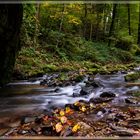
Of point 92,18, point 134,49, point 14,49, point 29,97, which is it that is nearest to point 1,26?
point 14,49

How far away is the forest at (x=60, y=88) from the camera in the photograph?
5.83m

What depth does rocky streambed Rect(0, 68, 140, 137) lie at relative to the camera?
222 inches

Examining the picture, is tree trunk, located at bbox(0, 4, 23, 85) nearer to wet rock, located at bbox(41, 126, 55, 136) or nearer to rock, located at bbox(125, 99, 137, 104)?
rock, located at bbox(125, 99, 137, 104)

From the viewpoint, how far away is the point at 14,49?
11305mm

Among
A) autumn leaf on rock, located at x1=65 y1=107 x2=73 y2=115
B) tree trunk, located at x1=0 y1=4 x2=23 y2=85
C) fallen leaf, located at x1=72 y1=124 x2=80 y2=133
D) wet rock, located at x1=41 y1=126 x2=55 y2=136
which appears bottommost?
autumn leaf on rock, located at x1=65 y1=107 x2=73 y2=115

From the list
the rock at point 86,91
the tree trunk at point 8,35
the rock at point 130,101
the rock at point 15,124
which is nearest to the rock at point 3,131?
the rock at point 15,124

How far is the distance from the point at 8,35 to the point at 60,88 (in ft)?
8.47

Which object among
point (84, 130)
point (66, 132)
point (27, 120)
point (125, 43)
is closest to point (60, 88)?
point (27, 120)

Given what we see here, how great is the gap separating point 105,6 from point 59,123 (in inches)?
918

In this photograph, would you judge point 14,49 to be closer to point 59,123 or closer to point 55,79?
point 55,79

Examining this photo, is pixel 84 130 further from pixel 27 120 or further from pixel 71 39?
pixel 71 39

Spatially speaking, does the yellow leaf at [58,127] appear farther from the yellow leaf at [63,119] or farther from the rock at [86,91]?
the rock at [86,91]

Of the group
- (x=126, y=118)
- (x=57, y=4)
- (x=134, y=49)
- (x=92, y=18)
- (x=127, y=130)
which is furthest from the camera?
(x=134, y=49)

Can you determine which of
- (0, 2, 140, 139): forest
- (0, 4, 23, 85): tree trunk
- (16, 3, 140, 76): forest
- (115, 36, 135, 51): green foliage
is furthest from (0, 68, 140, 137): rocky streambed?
(115, 36, 135, 51): green foliage
